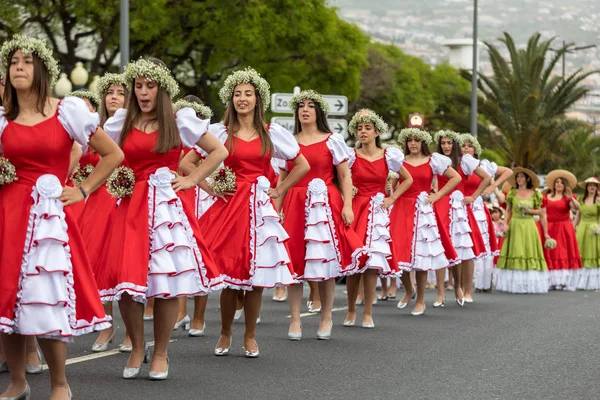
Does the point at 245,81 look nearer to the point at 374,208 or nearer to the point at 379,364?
the point at 379,364

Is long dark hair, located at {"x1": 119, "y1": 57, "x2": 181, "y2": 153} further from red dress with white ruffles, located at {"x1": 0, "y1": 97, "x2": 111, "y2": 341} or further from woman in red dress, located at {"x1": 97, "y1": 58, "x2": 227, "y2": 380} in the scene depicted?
red dress with white ruffles, located at {"x1": 0, "y1": 97, "x2": 111, "y2": 341}

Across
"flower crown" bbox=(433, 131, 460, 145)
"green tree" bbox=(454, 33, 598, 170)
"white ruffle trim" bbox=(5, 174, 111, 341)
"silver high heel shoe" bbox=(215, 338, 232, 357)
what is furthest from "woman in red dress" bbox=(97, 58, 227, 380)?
"green tree" bbox=(454, 33, 598, 170)

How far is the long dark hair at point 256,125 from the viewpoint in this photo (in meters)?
10.1

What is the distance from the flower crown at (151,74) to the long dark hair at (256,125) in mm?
1403

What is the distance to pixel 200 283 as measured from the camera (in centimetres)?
866

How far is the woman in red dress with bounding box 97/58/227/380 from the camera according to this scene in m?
8.45

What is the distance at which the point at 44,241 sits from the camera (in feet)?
23.1

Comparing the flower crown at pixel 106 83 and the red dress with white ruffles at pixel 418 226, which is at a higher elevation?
the flower crown at pixel 106 83

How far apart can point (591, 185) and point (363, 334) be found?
503 inches

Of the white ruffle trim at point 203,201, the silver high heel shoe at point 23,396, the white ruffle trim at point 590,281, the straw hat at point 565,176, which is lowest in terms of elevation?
the white ruffle trim at point 590,281

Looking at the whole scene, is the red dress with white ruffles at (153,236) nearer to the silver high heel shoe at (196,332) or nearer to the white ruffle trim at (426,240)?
the silver high heel shoe at (196,332)

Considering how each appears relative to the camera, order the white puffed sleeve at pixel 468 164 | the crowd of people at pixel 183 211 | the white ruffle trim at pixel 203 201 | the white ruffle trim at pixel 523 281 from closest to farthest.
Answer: the crowd of people at pixel 183 211 → the white ruffle trim at pixel 203 201 → the white puffed sleeve at pixel 468 164 → the white ruffle trim at pixel 523 281

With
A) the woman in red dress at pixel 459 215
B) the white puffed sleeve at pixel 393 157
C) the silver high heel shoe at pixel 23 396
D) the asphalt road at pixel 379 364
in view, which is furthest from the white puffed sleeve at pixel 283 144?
the woman in red dress at pixel 459 215

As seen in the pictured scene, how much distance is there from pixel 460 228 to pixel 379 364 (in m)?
7.46
